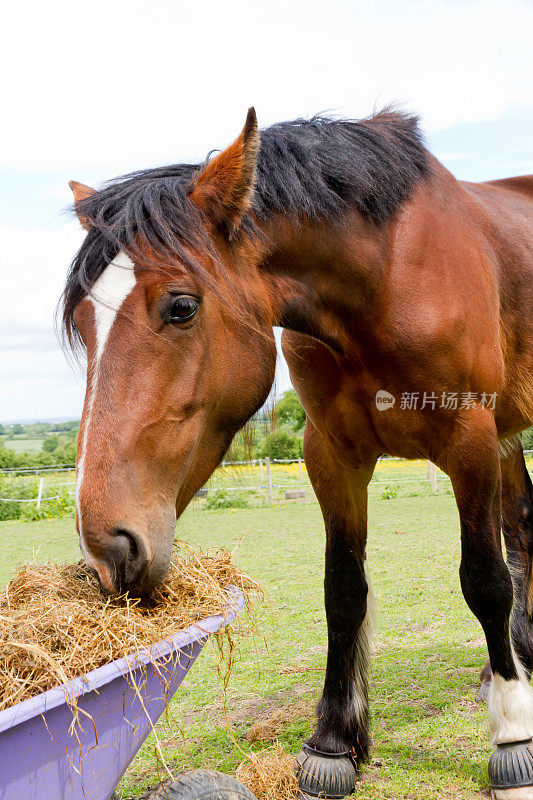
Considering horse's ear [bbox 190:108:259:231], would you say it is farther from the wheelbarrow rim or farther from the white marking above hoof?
the white marking above hoof

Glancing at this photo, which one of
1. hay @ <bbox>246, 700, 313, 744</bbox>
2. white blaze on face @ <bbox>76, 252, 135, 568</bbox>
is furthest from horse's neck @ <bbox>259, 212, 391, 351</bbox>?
hay @ <bbox>246, 700, 313, 744</bbox>

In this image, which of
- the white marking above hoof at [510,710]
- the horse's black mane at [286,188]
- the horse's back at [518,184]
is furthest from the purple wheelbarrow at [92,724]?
the horse's back at [518,184]

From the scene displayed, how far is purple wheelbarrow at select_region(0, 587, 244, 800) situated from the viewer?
1.53 metres

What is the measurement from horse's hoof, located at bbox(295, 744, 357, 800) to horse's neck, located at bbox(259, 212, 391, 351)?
6.09 feet

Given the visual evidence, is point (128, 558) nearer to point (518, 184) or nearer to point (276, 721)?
point (276, 721)

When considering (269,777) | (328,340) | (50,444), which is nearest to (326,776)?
(269,777)

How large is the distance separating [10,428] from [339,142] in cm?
4906

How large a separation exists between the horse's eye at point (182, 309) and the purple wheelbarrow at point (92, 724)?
35.6 inches

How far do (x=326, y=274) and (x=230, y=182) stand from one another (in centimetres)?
63

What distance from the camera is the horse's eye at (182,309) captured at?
1979mm

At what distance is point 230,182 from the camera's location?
2.13 m

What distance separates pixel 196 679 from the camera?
4270 millimetres

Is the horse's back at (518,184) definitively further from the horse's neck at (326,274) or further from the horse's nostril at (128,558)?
the horse's nostril at (128,558)

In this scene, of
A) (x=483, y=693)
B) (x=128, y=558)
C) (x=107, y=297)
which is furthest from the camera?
(x=483, y=693)
